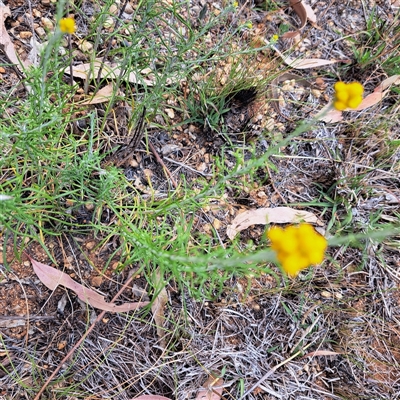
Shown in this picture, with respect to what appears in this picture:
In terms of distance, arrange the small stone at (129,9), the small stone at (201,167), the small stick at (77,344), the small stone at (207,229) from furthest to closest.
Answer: the small stone at (129,9)
the small stone at (201,167)
the small stone at (207,229)
the small stick at (77,344)

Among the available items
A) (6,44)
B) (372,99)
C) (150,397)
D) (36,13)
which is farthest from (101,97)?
(372,99)

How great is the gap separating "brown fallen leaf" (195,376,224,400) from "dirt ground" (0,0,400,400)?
28mm

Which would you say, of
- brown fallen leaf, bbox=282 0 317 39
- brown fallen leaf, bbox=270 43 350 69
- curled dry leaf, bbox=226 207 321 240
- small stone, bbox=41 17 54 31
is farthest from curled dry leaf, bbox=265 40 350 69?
small stone, bbox=41 17 54 31

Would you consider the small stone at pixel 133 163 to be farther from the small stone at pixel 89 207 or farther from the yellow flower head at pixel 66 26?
the yellow flower head at pixel 66 26

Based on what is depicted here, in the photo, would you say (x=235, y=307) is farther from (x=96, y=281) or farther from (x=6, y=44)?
(x=6, y=44)

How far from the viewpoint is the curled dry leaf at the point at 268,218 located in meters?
1.80

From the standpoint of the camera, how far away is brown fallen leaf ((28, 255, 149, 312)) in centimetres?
150

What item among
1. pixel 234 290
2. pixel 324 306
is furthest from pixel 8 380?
pixel 324 306

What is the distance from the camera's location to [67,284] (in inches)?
59.6

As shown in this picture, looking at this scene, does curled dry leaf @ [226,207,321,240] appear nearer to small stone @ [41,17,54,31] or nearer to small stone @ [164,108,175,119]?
small stone @ [164,108,175,119]

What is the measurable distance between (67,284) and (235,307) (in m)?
0.71

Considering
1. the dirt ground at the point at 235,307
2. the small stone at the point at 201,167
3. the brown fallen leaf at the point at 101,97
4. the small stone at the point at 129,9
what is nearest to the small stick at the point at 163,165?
the dirt ground at the point at 235,307

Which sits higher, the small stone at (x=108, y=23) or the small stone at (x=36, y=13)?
the small stone at (x=36, y=13)

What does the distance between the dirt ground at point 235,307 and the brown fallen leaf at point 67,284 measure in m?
0.04
